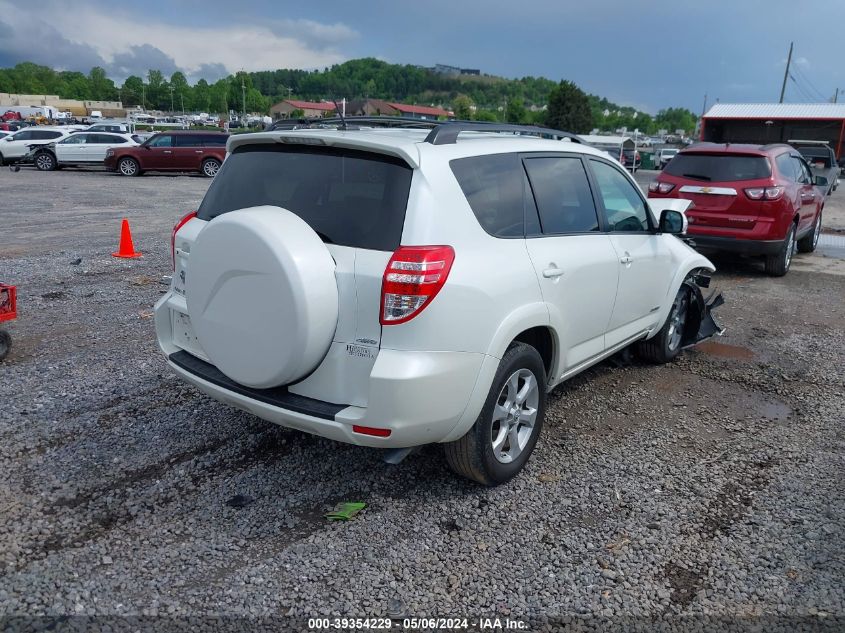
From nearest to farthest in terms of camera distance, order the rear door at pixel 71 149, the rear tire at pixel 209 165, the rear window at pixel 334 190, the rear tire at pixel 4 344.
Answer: the rear window at pixel 334 190
the rear tire at pixel 4 344
the rear tire at pixel 209 165
the rear door at pixel 71 149

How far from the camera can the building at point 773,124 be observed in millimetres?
31422

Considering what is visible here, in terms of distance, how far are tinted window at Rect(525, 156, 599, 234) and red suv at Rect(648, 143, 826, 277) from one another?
5.66 meters

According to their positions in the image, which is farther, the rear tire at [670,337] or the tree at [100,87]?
the tree at [100,87]

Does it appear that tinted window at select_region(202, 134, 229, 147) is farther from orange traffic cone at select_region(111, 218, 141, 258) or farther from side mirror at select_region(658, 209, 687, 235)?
side mirror at select_region(658, 209, 687, 235)

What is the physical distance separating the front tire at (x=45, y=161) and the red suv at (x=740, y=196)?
926 inches

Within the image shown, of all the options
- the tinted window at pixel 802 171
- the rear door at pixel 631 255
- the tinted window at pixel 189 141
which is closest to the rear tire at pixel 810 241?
the tinted window at pixel 802 171

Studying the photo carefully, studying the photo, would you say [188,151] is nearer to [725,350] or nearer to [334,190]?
[725,350]

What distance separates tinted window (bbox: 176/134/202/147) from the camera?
24406mm

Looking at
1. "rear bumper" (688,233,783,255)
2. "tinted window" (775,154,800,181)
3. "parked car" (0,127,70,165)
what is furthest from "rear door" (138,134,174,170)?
"tinted window" (775,154,800,181)

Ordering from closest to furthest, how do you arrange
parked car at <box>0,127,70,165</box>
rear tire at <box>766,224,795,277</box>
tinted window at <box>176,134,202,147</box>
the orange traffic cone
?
rear tire at <box>766,224,795,277</box> < the orange traffic cone < tinted window at <box>176,134,202,147</box> < parked car at <box>0,127,70,165</box>

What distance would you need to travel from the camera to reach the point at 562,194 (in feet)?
14.0

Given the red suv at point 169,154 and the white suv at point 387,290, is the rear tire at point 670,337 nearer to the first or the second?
the white suv at point 387,290

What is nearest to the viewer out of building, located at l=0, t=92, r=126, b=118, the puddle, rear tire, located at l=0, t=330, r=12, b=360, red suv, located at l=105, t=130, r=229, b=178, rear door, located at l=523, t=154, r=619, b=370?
rear door, located at l=523, t=154, r=619, b=370

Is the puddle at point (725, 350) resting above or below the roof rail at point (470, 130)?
below
